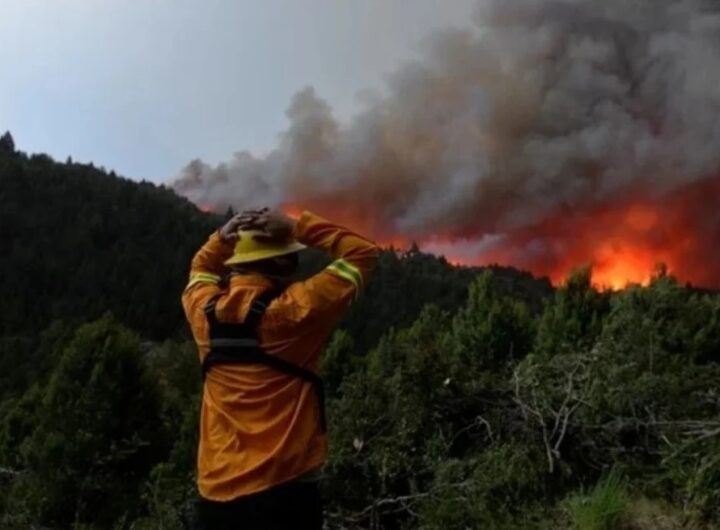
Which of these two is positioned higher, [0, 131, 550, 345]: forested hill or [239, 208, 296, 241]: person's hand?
[0, 131, 550, 345]: forested hill

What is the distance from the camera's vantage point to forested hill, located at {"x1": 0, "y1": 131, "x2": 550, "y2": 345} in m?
67.6

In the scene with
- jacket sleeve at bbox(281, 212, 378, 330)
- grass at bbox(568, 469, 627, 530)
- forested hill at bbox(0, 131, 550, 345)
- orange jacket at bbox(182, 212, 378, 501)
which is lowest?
grass at bbox(568, 469, 627, 530)

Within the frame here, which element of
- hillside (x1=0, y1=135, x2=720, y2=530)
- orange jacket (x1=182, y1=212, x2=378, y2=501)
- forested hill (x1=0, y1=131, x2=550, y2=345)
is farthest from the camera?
forested hill (x1=0, y1=131, x2=550, y2=345)

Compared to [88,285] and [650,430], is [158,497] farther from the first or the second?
[88,285]

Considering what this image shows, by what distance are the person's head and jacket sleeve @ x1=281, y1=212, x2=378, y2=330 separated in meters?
0.07

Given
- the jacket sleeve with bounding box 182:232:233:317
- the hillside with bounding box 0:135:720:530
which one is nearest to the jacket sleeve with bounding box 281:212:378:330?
the jacket sleeve with bounding box 182:232:233:317

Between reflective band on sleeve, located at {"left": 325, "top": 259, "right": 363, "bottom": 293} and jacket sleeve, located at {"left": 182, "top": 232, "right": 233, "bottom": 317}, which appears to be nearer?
reflective band on sleeve, located at {"left": 325, "top": 259, "right": 363, "bottom": 293}

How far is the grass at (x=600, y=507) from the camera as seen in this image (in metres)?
4.02

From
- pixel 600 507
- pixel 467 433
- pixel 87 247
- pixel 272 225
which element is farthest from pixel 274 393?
pixel 87 247

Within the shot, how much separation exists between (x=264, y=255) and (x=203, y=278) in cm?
35

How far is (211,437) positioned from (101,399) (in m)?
11.4

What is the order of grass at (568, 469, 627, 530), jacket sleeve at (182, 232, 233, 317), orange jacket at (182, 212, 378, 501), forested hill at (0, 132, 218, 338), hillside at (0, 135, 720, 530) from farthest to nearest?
1. forested hill at (0, 132, 218, 338)
2. hillside at (0, 135, 720, 530)
3. grass at (568, 469, 627, 530)
4. jacket sleeve at (182, 232, 233, 317)
5. orange jacket at (182, 212, 378, 501)

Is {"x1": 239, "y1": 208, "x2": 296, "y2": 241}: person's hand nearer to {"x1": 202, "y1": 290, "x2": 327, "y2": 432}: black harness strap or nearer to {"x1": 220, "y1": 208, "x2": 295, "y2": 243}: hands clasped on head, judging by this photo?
{"x1": 220, "y1": 208, "x2": 295, "y2": 243}: hands clasped on head

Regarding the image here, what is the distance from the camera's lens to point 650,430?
5.02 metres
